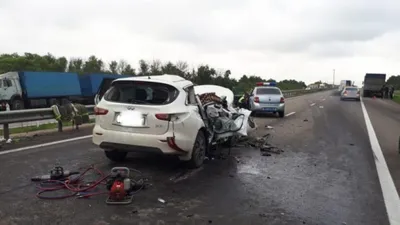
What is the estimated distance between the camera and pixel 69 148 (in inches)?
355

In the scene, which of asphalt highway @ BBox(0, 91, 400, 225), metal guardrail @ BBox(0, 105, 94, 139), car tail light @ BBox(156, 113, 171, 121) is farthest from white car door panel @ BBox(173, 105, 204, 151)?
metal guardrail @ BBox(0, 105, 94, 139)

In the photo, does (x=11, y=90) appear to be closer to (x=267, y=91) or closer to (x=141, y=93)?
(x=267, y=91)

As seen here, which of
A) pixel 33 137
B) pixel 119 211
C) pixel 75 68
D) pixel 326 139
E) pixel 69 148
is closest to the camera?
pixel 119 211

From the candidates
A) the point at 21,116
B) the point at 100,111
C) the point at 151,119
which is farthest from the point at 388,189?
the point at 21,116

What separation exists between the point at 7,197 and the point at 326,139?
8.69 m

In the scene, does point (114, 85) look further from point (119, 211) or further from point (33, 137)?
point (33, 137)

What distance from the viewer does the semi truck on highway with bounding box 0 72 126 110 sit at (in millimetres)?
28062

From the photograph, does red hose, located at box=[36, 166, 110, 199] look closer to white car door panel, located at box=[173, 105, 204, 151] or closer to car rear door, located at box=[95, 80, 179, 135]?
car rear door, located at box=[95, 80, 179, 135]

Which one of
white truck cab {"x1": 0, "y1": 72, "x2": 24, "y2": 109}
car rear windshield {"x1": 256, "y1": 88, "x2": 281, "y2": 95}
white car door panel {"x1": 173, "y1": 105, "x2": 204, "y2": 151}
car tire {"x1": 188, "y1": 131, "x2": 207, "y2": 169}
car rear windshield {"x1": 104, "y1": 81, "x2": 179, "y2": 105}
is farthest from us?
white truck cab {"x1": 0, "y1": 72, "x2": 24, "y2": 109}

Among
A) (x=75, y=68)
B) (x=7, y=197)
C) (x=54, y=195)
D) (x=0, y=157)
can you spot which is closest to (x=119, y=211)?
(x=54, y=195)

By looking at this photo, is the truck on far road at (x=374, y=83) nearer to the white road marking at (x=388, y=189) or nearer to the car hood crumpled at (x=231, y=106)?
the car hood crumpled at (x=231, y=106)

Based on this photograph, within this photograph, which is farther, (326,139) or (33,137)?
(326,139)

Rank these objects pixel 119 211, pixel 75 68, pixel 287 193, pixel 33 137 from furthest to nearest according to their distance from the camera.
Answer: pixel 75 68 < pixel 33 137 < pixel 287 193 < pixel 119 211

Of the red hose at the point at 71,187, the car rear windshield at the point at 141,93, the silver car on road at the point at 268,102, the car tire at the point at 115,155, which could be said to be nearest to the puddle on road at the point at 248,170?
the car rear windshield at the point at 141,93
